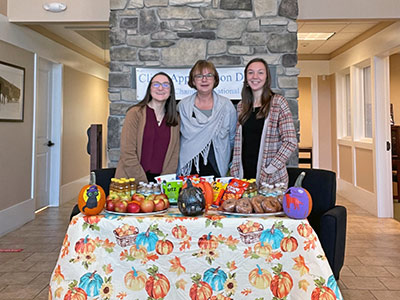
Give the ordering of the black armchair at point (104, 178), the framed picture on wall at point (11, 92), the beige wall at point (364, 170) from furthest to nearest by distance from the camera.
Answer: the beige wall at point (364, 170), the framed picture on wall at point (11, 92), the black armchair at point (104, 178)

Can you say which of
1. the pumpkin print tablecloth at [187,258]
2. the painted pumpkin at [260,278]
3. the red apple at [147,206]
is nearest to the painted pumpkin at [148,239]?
the pumpkin print tablecloth at [187,258]

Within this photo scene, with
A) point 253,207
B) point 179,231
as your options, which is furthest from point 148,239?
point 253,207

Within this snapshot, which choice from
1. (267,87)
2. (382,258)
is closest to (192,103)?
(267,87)

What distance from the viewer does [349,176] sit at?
6.04 m

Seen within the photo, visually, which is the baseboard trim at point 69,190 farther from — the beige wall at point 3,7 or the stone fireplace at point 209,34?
the beige wall at point 3,7

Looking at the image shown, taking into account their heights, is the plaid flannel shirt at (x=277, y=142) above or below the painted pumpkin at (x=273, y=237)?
above

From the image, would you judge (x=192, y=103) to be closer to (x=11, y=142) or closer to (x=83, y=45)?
(x=11, y=142)

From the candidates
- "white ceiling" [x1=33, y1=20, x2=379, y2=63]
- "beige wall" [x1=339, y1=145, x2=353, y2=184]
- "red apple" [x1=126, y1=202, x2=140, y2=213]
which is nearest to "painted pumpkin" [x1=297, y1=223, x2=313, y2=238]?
"red apple" [x1=126, y1=202, x2=140, y2=213]

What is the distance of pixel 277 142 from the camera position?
225 centimetres

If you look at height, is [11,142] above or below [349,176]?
above

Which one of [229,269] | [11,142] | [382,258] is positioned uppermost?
[11,142]

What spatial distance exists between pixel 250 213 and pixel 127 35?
105 inches

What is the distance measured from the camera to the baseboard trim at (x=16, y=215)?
400cm

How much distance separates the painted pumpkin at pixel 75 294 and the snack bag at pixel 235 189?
733mm
